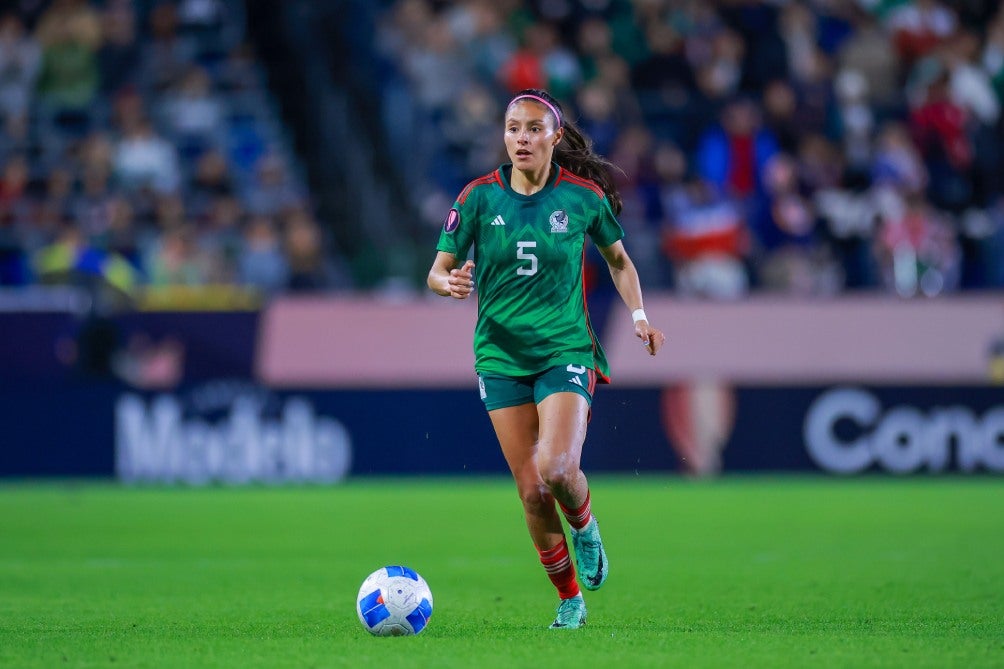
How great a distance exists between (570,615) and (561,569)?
217 mm

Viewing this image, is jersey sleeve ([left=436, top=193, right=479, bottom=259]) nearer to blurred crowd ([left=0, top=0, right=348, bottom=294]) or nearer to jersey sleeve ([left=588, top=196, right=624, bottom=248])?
jersey sleeve ([left=588, top=196, right=624, bottom=248])

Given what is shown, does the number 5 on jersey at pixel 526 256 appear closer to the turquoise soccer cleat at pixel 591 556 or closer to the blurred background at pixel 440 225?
the turquoise soccer cleat at pixel 591 556

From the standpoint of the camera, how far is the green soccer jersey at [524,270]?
25.3 ft

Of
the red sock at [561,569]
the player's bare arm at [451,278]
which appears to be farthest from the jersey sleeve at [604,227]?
the red sock at [561,569]

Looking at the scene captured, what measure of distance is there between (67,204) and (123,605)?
11455mm

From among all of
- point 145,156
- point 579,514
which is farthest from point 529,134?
point 145,156

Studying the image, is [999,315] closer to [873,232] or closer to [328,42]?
[873,232]

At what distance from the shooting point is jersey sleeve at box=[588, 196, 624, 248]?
26.0 feet

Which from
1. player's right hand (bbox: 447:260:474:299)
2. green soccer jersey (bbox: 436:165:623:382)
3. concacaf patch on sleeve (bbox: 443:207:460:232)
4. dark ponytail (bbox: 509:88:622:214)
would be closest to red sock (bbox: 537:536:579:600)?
green soccer jersey (bbox: 436:165:623:382)

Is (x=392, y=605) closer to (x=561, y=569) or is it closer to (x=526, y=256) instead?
(x=561, y=569)

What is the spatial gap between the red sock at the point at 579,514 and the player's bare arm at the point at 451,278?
1.13 m

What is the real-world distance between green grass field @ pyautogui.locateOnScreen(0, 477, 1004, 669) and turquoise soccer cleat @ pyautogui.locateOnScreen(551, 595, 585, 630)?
11cm

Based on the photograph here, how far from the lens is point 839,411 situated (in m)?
17.4

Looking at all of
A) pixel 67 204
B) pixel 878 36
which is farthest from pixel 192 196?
pixel 878 36
